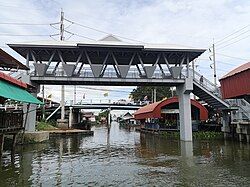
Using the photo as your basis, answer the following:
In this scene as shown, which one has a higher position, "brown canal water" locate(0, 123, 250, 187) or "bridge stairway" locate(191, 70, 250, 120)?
"bridge stairway" locate(191, 70, 250, 120)

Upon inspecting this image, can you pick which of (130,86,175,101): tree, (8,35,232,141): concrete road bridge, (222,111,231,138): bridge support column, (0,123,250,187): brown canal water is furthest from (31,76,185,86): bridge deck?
(130,86,175,101): tree

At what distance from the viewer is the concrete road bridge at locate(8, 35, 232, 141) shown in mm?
24656

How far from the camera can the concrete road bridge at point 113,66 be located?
24656 mm

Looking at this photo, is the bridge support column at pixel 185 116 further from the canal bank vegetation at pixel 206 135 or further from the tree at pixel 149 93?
the tree at pixel 149 93

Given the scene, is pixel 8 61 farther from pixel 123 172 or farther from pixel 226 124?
pixel 226 124

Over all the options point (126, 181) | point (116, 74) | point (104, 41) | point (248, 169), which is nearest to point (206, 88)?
point (116, 74)

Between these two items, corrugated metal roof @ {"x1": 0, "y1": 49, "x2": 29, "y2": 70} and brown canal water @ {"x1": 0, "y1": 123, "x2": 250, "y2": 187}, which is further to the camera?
corrugated metal roof @ {"x1": 0, "y1": 49, "x2": 29, "y2": 70}

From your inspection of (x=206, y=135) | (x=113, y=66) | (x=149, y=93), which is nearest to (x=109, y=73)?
(x=113, y=66)

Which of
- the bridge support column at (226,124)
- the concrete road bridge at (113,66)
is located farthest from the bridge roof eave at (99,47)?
the bridge support column at (226,124)

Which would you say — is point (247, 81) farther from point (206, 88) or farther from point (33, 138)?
point (33, 138)

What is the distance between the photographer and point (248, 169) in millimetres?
12609

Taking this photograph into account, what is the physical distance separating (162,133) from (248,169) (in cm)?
2371

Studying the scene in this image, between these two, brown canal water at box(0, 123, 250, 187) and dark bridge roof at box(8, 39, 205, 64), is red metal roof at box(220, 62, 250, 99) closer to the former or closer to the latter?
dark bridge roof at box(8, 39, 205, 64)

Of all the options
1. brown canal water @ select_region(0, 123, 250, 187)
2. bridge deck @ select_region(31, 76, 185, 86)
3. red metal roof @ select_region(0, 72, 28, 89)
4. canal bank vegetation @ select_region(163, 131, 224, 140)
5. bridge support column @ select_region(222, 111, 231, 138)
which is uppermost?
bridge deck @ select_region(31, 76, 185, 86)
